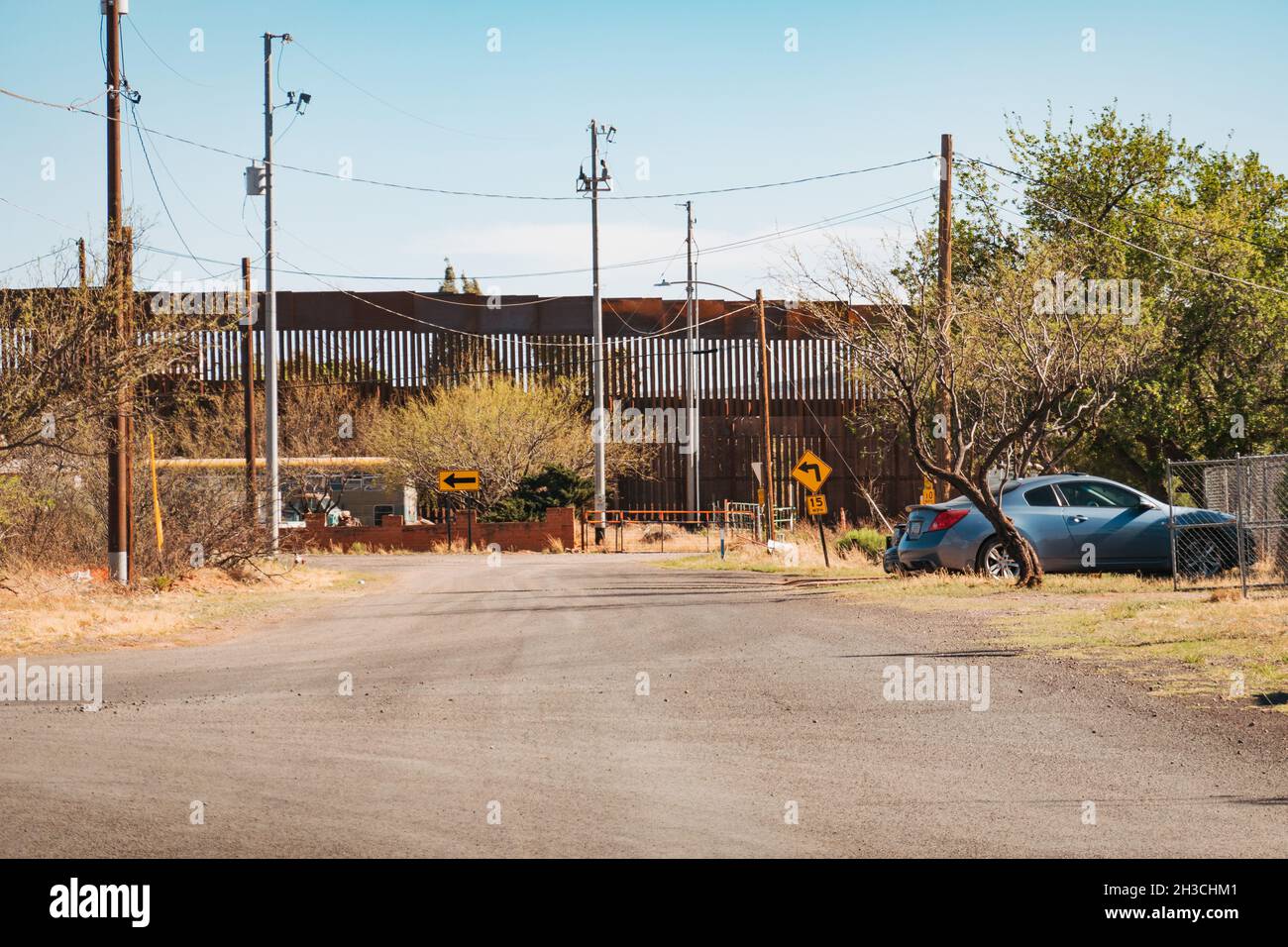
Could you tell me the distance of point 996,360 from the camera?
25.1 m

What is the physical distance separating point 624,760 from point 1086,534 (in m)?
14.0

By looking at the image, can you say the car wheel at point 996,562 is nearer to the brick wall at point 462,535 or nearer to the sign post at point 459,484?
the brick wall at point 462,535

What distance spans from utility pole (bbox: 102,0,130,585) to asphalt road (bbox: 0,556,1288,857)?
6714 mm

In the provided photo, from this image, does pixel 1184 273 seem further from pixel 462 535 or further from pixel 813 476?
pixel 462 535

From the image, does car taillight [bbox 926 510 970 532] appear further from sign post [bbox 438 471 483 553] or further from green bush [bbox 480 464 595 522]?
green bush [bbox 480 464 595 522]

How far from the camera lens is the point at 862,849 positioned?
18.9 ft

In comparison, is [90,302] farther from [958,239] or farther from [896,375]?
[958,239]

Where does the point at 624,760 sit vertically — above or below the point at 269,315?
below

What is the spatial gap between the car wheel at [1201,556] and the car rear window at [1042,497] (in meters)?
1.88

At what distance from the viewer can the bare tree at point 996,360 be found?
2014 centimetres

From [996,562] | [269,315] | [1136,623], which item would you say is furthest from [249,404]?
[1136,623]

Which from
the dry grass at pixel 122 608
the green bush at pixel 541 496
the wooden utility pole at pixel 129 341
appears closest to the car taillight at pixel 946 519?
the dry grass at pixel 122 608

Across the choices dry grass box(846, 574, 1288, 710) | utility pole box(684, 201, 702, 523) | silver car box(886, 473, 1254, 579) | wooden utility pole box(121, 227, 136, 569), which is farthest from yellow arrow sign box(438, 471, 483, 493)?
silver car box(886, 473, 1254, 579)

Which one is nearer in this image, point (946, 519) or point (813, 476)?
point (946, 519)
